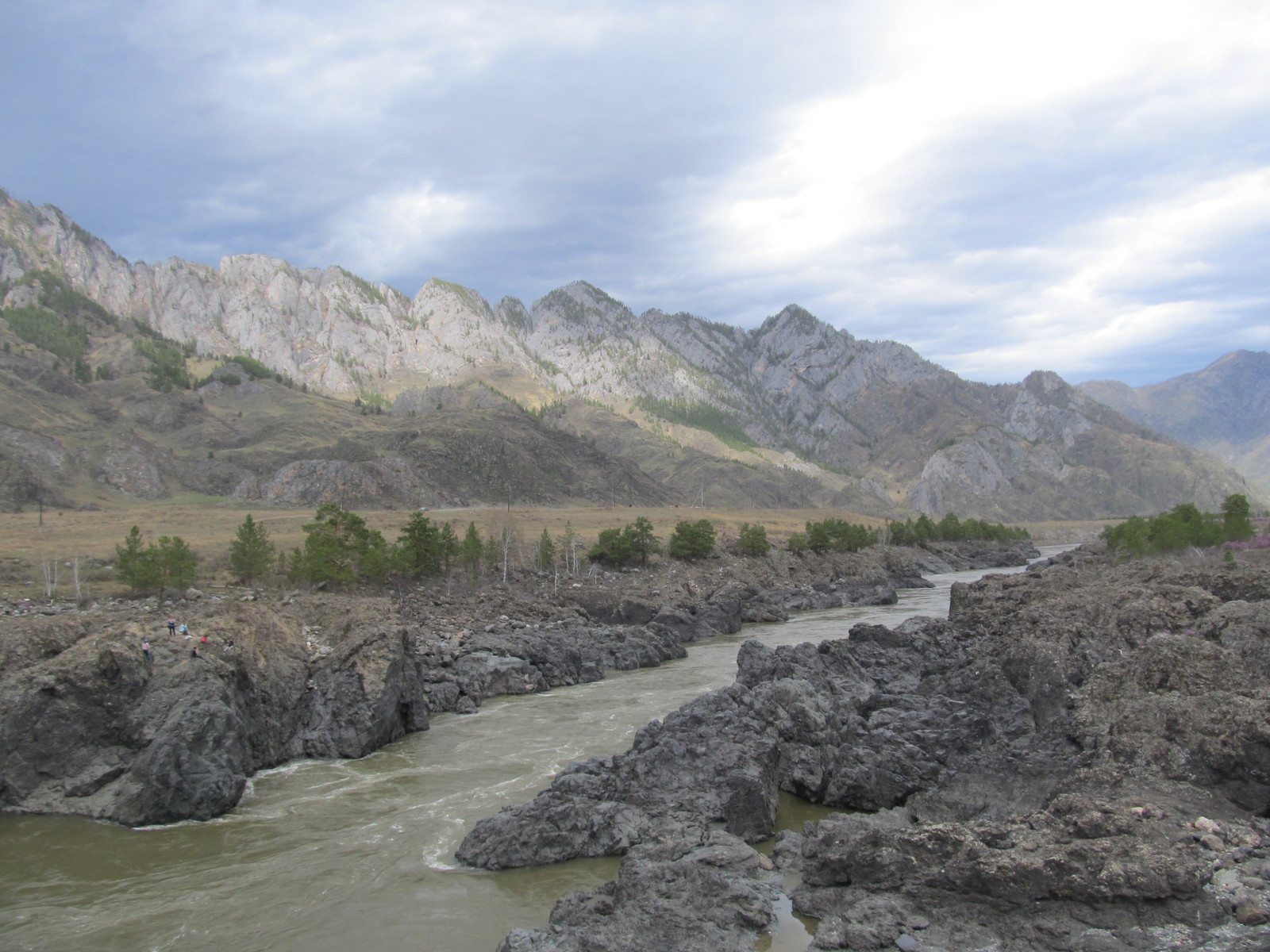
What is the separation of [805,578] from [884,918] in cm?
9038

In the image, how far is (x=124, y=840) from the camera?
70.0 feet

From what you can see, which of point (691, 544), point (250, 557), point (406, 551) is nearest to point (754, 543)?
point (691, 544)

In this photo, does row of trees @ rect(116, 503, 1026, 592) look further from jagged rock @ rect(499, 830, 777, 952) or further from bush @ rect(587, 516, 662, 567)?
jagged rock @ rect(499, 830, 777, 952)

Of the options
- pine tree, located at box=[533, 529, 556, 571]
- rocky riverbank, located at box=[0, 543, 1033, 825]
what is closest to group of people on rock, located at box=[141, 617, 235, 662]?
rocky riverbank, located at box=[0, 543, 1033, 825]

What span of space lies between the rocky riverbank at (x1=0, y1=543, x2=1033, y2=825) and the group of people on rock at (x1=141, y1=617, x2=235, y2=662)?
14 centimetres

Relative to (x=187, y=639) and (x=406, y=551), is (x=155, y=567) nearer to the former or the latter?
(x=406, y=551)

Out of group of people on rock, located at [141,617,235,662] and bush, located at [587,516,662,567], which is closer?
group of people on rock, located at [141,617,235,662]

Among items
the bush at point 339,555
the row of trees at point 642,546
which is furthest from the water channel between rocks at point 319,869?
the row of trees at point 642,546

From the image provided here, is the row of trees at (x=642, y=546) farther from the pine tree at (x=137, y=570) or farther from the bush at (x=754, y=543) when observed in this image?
the pine tree at (x=137, y=570)

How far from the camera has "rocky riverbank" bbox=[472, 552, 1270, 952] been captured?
448 inches

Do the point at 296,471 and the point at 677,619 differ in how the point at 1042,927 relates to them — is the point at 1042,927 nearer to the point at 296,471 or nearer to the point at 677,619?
the point at 677,619

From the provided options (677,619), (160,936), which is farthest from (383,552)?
(160,936)

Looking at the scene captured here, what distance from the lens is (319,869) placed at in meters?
19.0

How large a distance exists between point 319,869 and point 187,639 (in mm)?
15146
